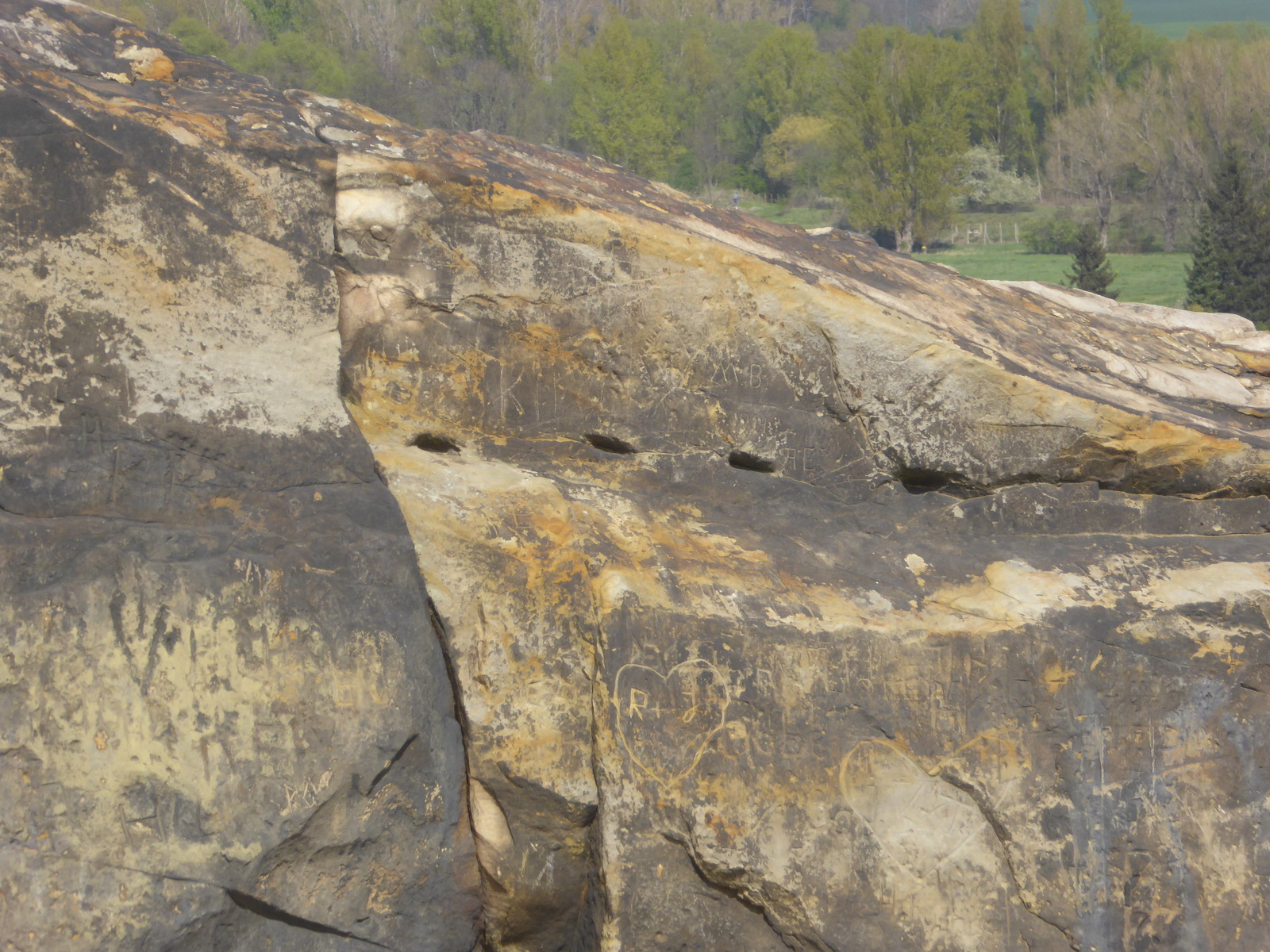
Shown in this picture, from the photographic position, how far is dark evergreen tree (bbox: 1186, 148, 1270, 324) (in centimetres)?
2172

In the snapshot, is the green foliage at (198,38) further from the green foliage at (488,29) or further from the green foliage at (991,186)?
the green foliage at (991,186)

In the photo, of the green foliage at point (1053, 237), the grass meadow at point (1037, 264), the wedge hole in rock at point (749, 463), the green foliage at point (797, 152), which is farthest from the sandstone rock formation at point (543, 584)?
the green foliage at point (797, 152)

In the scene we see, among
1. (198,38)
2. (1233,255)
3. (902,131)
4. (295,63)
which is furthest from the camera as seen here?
(295,63)

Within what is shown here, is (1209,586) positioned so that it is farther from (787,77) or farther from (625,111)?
(787,77)

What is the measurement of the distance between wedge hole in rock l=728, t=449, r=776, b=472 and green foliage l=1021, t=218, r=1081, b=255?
29.0 metres

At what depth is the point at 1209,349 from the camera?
5.83 metres

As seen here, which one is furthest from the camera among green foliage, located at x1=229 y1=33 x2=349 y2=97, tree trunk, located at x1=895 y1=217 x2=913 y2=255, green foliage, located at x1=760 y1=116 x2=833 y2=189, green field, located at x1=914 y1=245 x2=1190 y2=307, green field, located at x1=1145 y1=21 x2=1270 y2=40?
green field, located at x1=1145 y1=21 x2=1270 y2=40

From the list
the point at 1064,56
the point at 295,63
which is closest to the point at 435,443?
the point at 295,63

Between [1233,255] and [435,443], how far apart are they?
22317mm

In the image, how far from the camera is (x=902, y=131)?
3062 cm

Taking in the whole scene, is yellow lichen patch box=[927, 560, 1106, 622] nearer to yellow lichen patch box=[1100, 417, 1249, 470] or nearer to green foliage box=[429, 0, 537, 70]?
yellow lichen patch box=[1100, 417, 1249, 470]

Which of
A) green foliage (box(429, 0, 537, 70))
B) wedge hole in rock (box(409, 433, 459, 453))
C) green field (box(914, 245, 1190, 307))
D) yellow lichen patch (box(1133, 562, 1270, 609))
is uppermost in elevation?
green foliage (box(429, 0, 537, 70))

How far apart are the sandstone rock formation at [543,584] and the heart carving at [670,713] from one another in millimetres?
16

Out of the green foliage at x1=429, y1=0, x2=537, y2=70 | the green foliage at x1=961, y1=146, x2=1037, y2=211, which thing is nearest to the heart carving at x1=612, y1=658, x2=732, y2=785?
the green foliage at x1=961, y1=146, x2=1037, y2=211
